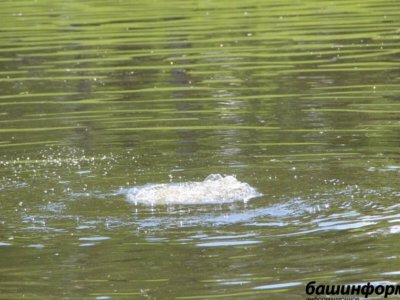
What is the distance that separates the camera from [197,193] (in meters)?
12.3

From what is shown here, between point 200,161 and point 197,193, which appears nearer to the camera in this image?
point 197,193

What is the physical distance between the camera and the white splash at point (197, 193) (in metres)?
12.1

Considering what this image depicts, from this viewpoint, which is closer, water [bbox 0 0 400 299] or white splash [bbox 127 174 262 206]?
water [bbox 0 0 400 299]

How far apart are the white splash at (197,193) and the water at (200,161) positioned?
0.49 ft

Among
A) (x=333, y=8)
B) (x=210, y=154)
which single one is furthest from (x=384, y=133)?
(x=333, y=8)

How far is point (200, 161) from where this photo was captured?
46.2 ft

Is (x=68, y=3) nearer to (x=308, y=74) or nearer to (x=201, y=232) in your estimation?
(x=308, y=74)

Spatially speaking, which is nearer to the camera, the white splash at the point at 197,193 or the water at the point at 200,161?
the water at the point at 200,161

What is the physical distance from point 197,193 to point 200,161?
1834 millimetres

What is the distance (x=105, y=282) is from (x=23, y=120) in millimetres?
8289

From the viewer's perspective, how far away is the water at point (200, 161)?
9.95 meters

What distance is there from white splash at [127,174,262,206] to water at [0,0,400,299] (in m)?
0.15

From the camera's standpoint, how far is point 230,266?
9.96 meters

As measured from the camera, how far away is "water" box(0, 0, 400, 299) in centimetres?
995
